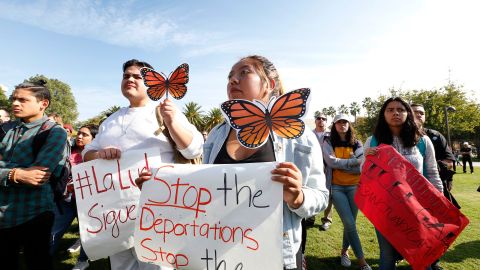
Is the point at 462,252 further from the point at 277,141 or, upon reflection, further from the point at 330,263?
the point at 277,141

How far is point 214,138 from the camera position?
1.82 metres

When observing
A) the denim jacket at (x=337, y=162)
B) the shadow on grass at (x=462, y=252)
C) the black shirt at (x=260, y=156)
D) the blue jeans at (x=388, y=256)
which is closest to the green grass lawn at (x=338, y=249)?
the shadow on grass at (x=462, y=252)

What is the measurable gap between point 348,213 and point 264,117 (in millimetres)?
2851

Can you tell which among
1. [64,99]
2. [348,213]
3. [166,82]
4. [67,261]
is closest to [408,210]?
[348,213]

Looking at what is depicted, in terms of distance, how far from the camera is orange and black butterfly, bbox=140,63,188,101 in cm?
195

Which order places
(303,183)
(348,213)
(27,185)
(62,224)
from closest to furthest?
(303,183)
(27,185)
(348,213)
(62,224)

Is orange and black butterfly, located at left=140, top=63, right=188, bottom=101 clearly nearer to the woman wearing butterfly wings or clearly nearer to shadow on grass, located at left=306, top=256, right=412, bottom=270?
the woman wearing butterfly wings

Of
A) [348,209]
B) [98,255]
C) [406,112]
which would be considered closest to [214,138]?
[98,255]

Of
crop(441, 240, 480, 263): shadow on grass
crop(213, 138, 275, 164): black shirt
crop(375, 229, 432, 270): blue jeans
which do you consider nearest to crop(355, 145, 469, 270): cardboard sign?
crop(375, 229, 432, 270): blue jeans

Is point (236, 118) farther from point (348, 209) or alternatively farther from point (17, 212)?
point (348, 209)

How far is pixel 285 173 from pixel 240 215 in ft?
0.96

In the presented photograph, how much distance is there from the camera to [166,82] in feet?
6.50

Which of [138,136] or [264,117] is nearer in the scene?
[264,117]

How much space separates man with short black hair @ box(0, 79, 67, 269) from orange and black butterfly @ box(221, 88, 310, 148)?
1.93 m
